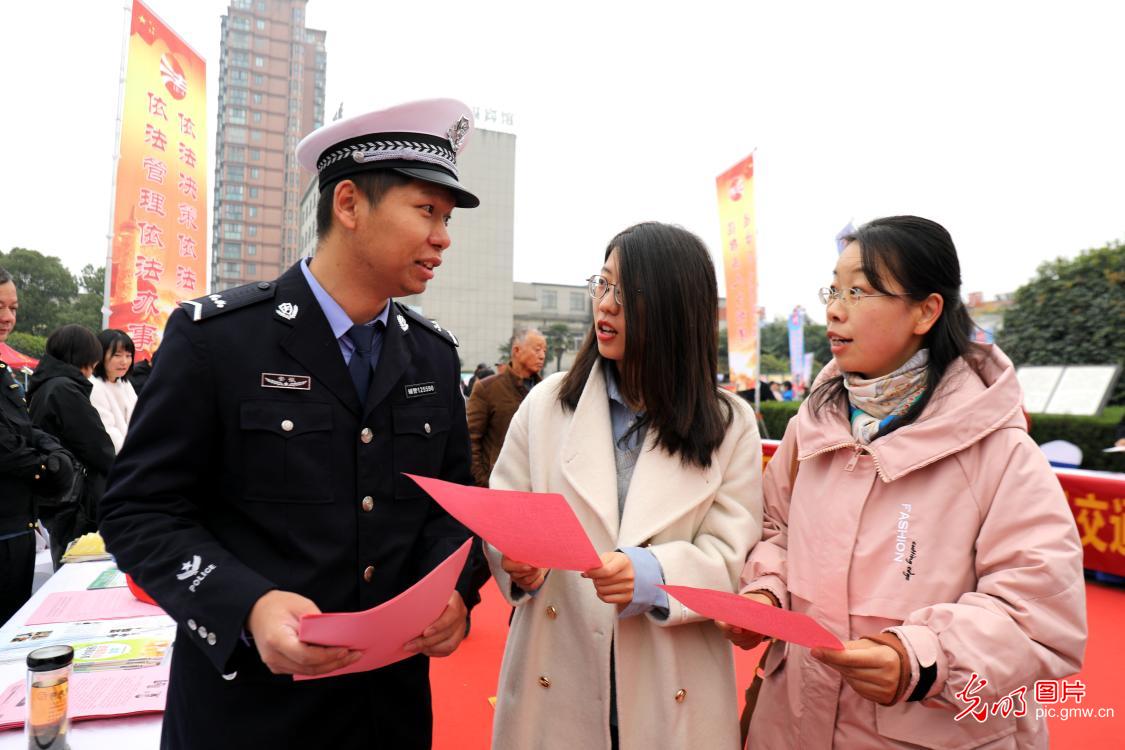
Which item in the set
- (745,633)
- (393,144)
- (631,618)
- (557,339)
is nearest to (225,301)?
(393,144)

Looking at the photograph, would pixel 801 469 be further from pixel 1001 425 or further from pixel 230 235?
pixel 230 235

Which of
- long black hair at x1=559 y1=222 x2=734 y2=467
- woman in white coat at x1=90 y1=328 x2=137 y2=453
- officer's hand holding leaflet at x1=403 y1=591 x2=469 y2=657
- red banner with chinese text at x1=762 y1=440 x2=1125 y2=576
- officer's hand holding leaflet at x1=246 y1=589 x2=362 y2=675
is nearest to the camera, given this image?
officer's hand holding leaflet at x1=246 y1=589 x2=362 y2=675

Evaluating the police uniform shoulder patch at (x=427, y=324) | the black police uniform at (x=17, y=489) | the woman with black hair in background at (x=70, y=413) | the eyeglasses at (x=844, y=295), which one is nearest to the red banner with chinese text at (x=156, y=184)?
the woman with black hair in background at (x=70, y=413)

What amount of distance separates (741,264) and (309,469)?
29.3ft

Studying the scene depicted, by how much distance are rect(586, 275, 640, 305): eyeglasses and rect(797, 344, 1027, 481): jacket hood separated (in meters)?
0.58

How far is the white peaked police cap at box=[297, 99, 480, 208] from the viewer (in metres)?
1.33

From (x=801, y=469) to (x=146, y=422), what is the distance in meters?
1.35

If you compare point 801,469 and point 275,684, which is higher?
point 801,469

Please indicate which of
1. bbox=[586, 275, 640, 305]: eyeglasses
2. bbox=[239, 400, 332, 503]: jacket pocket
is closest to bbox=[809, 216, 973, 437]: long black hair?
bbox=[586, 275, 640, 305]: eyeglasses

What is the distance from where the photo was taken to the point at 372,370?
4.54ft

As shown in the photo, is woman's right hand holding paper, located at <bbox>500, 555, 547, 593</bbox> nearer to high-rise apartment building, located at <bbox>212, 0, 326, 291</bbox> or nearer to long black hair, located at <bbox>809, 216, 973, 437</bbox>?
long black hair, located at <bbox>809, 216, 973, 437</bbox>

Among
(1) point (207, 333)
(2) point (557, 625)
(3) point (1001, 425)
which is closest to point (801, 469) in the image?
(3) point (1001, 425)

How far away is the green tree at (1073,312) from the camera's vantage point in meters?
15.4

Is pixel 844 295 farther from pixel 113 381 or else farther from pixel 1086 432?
pixel 1086 432
